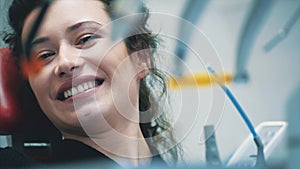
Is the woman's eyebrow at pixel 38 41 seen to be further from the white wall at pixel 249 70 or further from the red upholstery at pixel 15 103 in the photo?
the white wall at pixel 249 70

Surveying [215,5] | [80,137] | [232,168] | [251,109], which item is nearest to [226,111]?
[251,109]

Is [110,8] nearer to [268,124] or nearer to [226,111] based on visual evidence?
[226,111]

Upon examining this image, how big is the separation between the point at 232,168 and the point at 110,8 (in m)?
0.74

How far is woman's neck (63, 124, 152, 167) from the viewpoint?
202 centimetres

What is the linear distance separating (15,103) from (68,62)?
30 cm

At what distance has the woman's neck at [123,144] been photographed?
2.02 metres

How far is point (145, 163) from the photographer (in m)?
2.03

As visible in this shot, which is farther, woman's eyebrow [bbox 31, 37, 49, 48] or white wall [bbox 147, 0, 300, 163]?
woman's eyebrow [bbox 31, 37, 49, 48]

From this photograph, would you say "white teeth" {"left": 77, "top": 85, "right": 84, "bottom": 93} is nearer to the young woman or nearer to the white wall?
the young woman

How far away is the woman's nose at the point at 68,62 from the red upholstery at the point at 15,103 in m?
0.18

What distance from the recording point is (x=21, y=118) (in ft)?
6.86

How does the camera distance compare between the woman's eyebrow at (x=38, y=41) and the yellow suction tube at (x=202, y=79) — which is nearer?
the yellow suction tube at (x=202, y=79)

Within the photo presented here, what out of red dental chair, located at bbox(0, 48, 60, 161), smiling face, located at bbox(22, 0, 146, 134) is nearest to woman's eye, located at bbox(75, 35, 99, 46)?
smiling face, located at bbox(22, 0, 146, 134)

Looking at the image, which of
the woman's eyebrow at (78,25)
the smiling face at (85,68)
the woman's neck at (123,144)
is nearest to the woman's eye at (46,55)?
the smiling face at (85,68)
